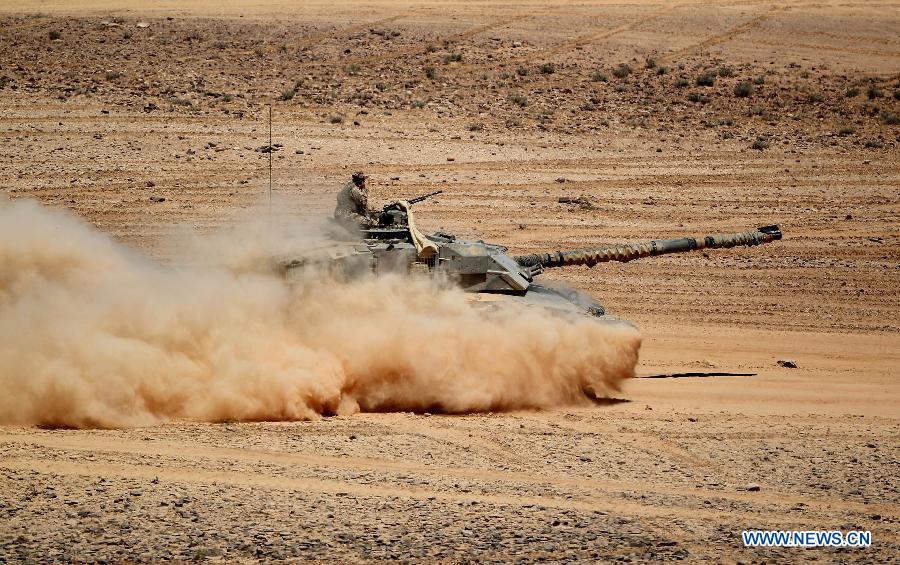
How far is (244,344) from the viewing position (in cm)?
1425

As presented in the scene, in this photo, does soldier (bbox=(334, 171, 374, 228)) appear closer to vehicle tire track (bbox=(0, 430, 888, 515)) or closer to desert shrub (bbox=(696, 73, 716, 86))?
vehicle tire track (bbox=(0, 430, 888, 515))

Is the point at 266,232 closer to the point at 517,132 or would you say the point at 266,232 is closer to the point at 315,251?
the point at 315,251

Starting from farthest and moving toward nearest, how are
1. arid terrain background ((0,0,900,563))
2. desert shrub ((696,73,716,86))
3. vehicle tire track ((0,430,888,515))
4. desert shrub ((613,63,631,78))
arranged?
1. desert shrub ((613,63,631,78))
2. desert shrub ((696,73,716,86))
3. vehicle tire track ((0,430,888,515))
4. arid terrain background ((0,0,900,563))

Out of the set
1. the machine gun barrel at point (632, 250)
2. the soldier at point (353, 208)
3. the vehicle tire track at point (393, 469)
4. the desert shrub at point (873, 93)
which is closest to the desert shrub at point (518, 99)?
the desert shrub at point (873, 93)

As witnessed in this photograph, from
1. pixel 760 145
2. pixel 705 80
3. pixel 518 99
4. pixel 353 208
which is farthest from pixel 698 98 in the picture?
pixel 353 208

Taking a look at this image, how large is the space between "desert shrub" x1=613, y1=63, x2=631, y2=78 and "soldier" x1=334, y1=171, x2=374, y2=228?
22.1 m

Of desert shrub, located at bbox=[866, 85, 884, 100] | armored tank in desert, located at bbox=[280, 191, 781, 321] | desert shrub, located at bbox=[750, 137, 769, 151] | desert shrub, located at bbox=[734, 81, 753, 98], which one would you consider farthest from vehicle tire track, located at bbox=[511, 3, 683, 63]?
armored tank in desert, located at bbox=[280, 191, 781, 321]

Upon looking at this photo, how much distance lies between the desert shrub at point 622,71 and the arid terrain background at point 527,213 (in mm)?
362

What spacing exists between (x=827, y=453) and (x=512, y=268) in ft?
15.3

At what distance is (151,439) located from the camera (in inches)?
508

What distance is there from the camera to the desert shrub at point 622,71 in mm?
36688

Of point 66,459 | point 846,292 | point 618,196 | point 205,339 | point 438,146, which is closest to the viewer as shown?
point 66,459

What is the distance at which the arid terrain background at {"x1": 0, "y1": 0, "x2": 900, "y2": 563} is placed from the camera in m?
11.2

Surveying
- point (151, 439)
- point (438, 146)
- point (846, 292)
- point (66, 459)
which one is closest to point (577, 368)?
point (151, 439)
